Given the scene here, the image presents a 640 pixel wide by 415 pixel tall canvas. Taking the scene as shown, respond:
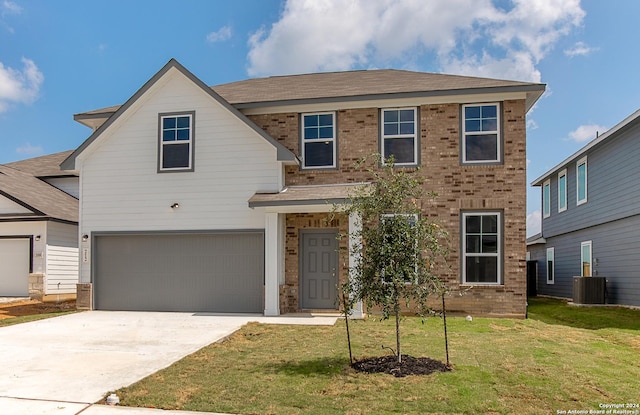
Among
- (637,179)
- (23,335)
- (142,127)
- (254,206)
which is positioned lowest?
(23,335)

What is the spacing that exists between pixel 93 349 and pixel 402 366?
210 inches

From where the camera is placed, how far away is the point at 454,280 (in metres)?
12.6

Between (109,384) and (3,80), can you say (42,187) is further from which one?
(109,384)

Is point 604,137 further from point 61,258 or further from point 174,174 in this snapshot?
point 61,258

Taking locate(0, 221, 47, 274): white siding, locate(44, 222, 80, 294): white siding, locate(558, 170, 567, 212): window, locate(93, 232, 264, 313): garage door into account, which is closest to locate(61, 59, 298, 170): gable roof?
locate(93, 232, 264, 313): garage door

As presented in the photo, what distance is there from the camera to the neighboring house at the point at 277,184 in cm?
1263

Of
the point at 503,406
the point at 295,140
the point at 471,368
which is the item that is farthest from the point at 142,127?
the point at 503,406

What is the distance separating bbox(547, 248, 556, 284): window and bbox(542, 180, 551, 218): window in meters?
1.84

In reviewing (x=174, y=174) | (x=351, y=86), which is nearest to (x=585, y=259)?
(x=351, y=86)

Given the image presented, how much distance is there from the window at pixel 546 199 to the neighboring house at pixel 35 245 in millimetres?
20676

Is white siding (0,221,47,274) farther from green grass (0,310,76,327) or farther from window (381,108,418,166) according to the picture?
window (381,108,418,166)

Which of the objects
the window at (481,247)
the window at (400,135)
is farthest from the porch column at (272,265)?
the window at (481,247)

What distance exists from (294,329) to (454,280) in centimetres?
439

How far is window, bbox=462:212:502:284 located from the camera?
1261 cm
